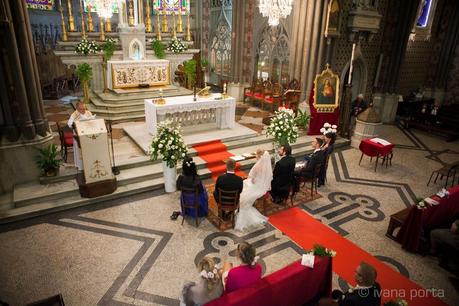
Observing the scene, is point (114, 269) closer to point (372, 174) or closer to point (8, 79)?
point (8, 79)

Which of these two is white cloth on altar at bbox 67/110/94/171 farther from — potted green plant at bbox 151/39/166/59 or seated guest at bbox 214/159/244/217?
potted green plant at bbox 151/39/166/59

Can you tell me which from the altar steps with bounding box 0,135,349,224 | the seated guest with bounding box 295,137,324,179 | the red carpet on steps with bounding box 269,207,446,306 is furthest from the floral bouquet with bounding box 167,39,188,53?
the red carpet on steps with bounding box 269,207,446,306

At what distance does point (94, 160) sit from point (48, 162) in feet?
4.11

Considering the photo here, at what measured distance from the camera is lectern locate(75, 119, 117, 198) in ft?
22.8

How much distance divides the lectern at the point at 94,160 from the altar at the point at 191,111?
247 centimetres

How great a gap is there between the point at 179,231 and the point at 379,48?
40.5ft

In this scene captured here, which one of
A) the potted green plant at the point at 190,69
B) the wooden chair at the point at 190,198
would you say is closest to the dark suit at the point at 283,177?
the wooden chair at the point at 190,198

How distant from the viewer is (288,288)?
4.19m

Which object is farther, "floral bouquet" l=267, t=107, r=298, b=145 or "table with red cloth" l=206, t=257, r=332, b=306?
"floral bouquet" l=267, t=107, r=298, b=145

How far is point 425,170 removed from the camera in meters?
9.97

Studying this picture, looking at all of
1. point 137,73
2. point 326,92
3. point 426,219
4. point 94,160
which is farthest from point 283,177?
point 137,73

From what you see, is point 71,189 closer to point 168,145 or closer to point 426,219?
point 168,145

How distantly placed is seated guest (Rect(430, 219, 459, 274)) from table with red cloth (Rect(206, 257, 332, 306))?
2362mm

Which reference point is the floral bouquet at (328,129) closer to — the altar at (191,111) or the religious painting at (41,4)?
the altar at (191,111)
